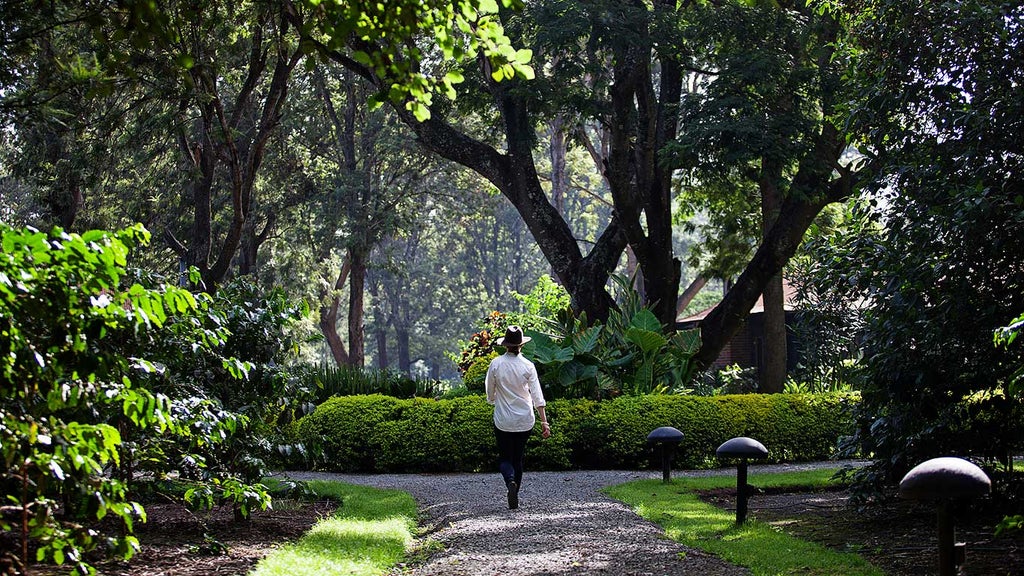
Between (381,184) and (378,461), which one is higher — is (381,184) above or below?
above

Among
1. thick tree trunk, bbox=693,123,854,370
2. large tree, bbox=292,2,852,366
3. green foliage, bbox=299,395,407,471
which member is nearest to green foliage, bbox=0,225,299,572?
green foliage, bbox=299,395,407,471

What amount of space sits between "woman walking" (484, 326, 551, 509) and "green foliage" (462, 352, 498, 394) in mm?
6841

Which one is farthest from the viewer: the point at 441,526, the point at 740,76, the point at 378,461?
the point at 740,76

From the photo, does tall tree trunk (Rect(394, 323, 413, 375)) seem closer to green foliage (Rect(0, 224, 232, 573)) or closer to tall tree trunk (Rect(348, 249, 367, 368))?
tall tree trunk (Rect(348, 249, 367, 368))

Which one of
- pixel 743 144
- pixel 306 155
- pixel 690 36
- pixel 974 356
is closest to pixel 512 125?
pixel 690 36

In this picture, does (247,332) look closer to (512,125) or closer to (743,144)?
(743,144)

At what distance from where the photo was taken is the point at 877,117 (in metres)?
9.48

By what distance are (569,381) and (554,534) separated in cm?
827

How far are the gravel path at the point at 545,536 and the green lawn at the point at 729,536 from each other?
7.7 inches

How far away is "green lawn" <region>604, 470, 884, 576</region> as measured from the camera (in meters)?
6.93

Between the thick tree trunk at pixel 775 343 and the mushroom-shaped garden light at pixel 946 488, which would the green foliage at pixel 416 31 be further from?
the thick tree trunk at pixel 775 343

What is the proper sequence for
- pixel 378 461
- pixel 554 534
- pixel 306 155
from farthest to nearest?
pixel 306 155 < pixel 378 461 < pixel 554 534

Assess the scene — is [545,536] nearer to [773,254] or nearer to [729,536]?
[729,536]

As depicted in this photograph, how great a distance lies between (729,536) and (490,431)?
7.41 meters
